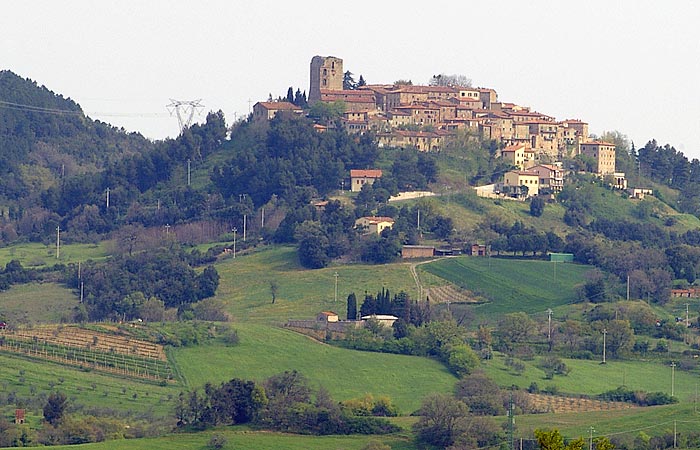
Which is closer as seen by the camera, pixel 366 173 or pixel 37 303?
pixel 37 303

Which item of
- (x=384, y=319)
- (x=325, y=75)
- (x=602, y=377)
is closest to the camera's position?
(x=602, y=377)

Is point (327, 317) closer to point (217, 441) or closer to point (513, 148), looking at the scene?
point (217, 441)

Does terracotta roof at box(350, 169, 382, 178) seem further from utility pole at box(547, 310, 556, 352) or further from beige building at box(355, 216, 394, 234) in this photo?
utility pole at box(547, 310, 556, 352)

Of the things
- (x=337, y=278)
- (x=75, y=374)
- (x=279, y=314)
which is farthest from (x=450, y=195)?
(x=75, y=374)

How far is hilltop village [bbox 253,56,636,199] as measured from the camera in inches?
4422

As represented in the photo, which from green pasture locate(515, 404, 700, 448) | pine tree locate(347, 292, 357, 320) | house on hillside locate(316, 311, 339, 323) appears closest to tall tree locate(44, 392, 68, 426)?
green pasture locate(515, 404, 700, 448)

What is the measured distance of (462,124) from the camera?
114m

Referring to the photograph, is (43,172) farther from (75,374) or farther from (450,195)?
(75,374)

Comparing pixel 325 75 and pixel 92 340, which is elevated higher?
pixel 325 75

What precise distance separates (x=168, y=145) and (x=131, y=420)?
54145 mm

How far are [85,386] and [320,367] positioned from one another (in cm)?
1094

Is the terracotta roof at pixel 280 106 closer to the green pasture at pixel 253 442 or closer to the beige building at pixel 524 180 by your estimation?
the beige building at pixel 524 180

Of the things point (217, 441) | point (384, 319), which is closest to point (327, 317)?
point (384, 319)

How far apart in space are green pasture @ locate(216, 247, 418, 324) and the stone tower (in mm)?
26391
